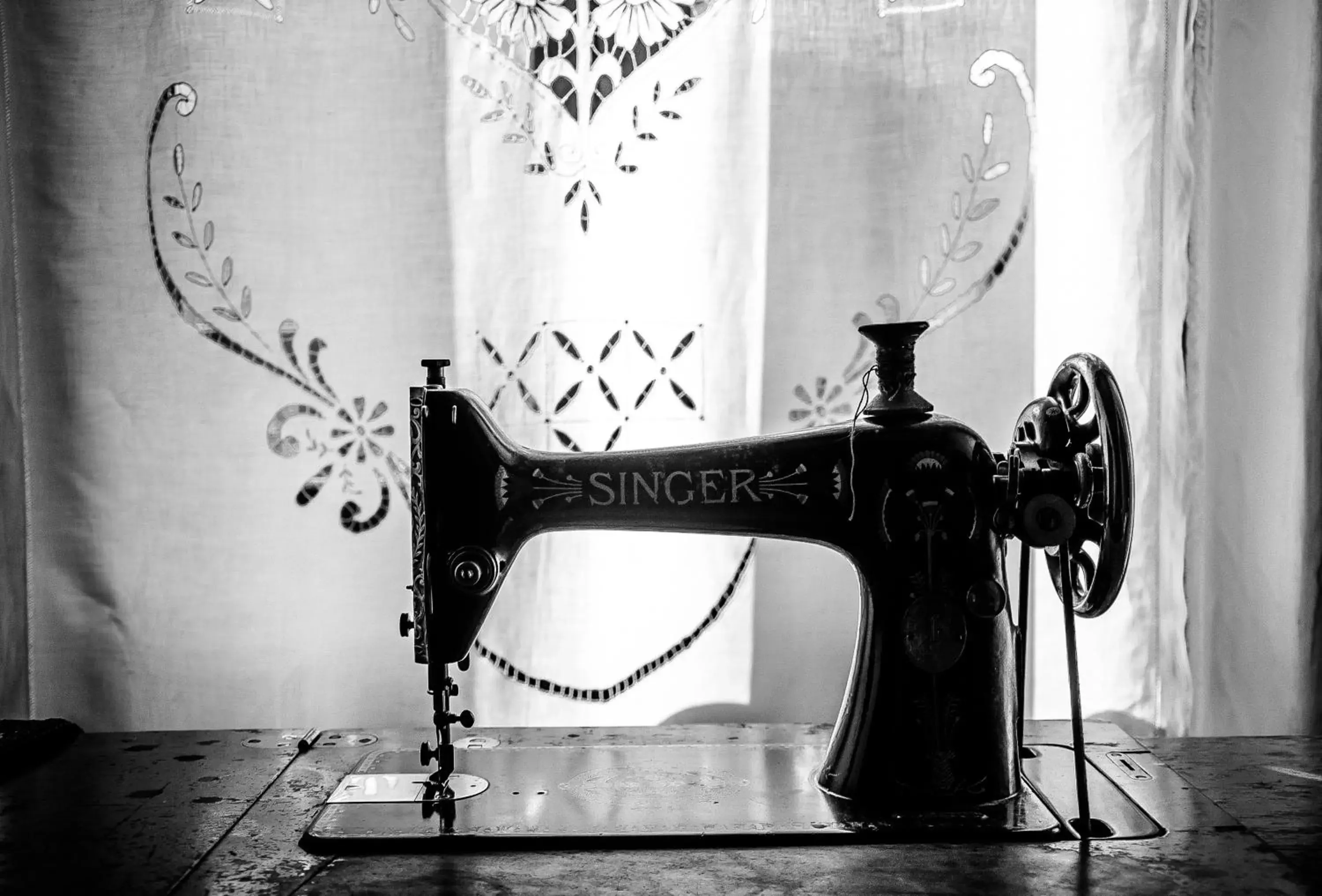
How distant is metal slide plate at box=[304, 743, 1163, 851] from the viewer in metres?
1.06

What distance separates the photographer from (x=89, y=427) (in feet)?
5.08

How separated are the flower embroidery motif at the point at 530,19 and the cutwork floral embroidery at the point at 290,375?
409mm

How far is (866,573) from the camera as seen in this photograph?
1.15 meters

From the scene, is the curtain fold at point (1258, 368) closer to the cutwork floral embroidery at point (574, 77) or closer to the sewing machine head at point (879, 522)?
the sewing machine head at point (879, 522)

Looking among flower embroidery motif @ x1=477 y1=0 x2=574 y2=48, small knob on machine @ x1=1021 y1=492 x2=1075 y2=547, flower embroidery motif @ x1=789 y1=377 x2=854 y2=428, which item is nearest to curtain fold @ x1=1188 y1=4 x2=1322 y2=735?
flower embroidery motif @ x1=789 y1=377 x2=854 y2=428

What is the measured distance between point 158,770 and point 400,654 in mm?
397

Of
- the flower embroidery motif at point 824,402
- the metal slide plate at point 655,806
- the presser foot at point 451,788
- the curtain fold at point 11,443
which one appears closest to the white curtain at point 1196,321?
the flower embroidery motif at point 824,402

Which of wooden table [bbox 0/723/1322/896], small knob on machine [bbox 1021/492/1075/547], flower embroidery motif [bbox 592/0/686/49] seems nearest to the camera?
wooden table [bbox 0/723/1322/896]

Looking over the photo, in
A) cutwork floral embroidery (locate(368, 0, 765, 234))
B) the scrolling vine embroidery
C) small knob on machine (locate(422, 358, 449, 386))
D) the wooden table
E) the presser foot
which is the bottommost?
the wooden table

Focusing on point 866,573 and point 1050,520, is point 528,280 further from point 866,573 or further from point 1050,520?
point 1050,520

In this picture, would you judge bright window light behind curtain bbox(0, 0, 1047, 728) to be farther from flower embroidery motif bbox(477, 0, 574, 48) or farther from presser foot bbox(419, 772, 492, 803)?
presser foot bbox(419, 772, 492, 803)

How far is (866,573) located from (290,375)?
83cm

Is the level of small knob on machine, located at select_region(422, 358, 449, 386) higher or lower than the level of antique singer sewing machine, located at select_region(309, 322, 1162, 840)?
higher

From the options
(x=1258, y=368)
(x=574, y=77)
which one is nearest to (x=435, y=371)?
(x=574, y=77)
